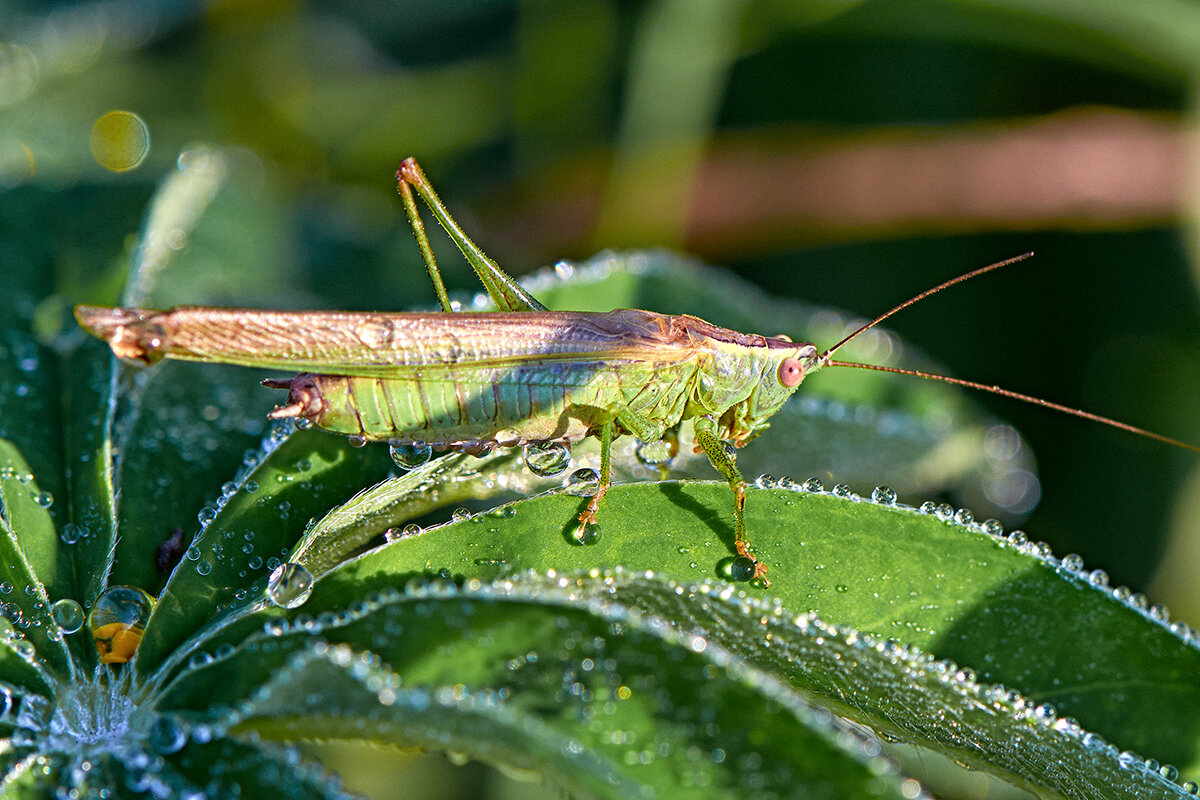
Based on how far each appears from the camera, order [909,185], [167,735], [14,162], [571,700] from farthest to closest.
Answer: [909,185] → [14,162] → [167,735] → [571,700]

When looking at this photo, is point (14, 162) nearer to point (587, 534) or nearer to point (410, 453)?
point (410, 453)

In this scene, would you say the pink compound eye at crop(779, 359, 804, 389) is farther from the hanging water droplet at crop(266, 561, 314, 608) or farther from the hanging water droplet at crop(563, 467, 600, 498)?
the hanging water droplet at crop(266, 561, 314, 608)

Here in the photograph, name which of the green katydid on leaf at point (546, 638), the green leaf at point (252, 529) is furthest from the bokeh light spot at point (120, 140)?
the green leaf at point (252, 529)

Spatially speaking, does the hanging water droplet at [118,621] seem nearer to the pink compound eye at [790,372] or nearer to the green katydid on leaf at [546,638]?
the green katydid on leaf at [546,638]

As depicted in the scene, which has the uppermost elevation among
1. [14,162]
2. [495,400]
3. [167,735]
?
[14,162]

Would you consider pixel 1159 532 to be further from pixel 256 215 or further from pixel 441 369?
pixel 256 215

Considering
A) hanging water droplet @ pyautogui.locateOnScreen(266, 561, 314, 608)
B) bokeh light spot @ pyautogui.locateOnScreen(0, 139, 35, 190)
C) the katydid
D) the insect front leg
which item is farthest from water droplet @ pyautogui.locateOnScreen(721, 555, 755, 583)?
bokeh light spot @ pyautogui.locateOnScreen(0, 139, 35, 190)

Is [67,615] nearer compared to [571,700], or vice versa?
[571,700]

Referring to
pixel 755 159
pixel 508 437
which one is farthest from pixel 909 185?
pixel 508 437
